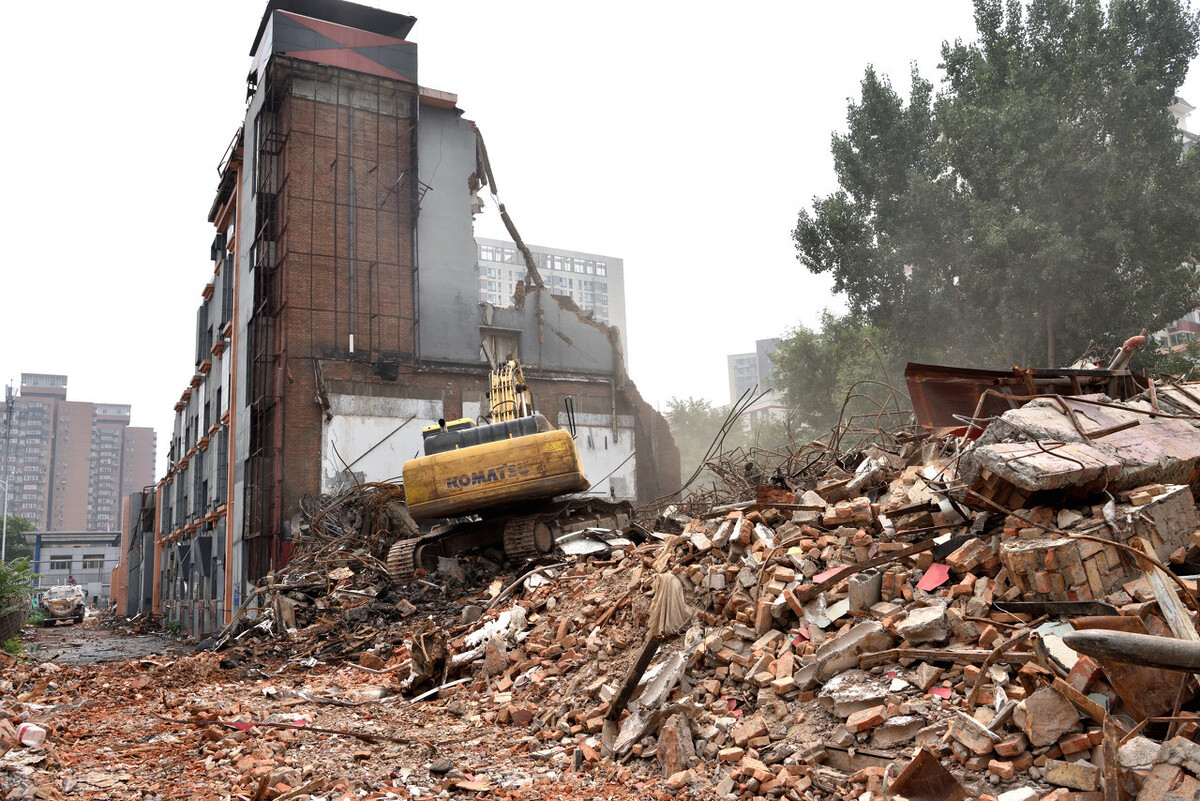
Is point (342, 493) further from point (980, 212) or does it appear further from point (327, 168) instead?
point (980, 212)

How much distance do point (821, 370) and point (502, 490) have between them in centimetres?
2226

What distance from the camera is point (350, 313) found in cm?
2188

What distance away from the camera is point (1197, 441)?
6.06 m

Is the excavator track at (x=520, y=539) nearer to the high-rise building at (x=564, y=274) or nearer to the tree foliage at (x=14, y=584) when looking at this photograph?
the tree foliage at (x=14, y=584)

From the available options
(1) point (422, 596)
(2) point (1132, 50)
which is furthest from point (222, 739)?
(2) point (1132, 50)

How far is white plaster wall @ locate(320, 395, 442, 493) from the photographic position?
20891mm

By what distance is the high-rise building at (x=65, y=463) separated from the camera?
389 feet

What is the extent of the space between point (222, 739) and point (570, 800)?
2877 mm

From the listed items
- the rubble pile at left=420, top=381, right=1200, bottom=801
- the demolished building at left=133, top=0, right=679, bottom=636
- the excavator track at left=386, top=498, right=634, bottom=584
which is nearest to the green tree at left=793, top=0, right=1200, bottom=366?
the demolished building at left=133, top=0, right=679, bottom=636

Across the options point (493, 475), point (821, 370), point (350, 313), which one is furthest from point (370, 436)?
point (821, 370)

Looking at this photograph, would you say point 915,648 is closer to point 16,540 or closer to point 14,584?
point 14,584

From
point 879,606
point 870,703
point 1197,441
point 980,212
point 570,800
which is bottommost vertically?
point 570,800

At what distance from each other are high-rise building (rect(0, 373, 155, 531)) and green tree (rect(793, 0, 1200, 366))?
400ft

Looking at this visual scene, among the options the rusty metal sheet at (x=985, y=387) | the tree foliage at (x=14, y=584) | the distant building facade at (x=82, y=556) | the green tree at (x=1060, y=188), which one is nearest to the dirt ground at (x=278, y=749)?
the rusty metal sheet at (x=985, y=387)
